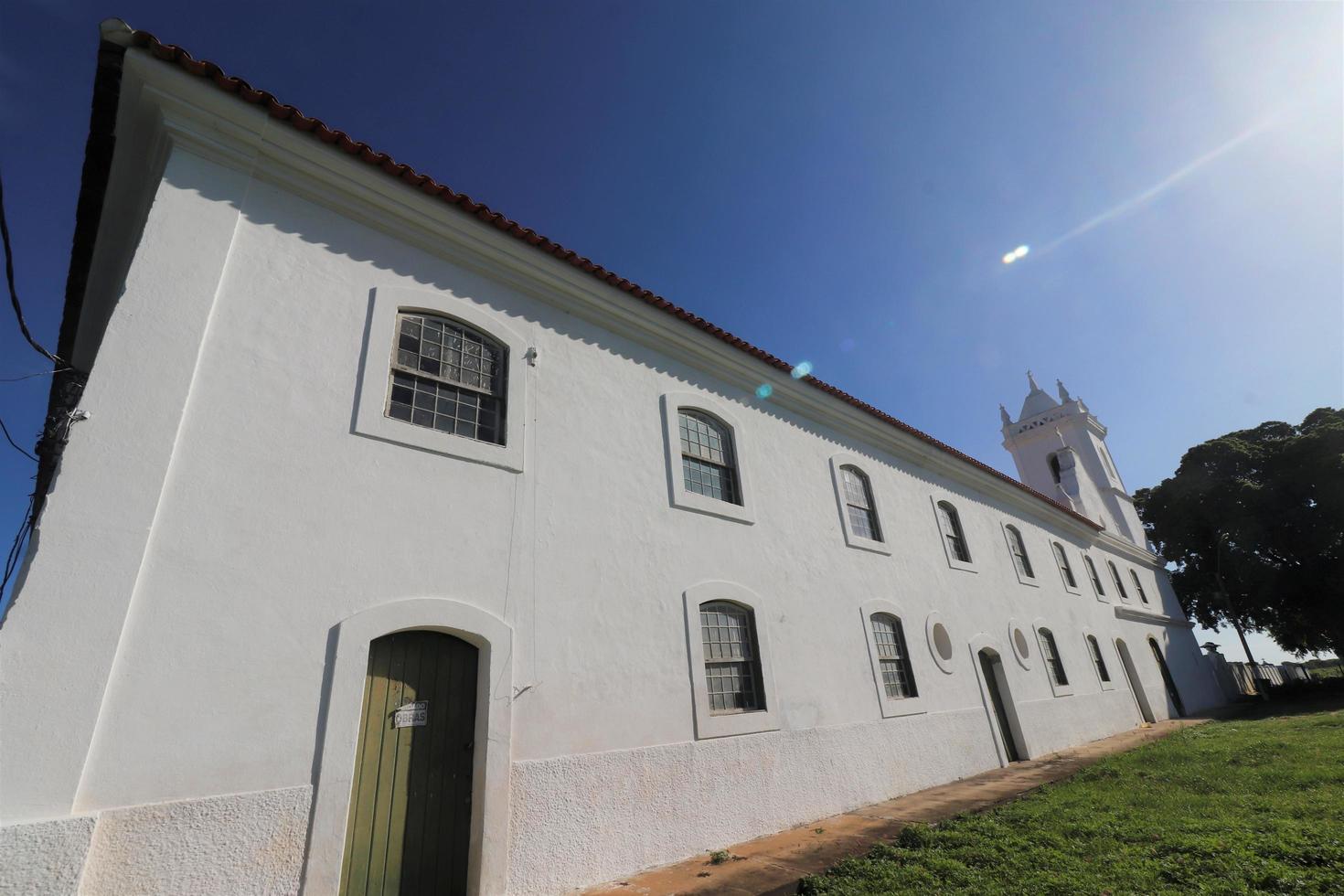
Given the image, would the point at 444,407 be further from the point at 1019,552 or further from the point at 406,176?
the point at 1019,552

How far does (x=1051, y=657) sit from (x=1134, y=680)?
7684 millimetres

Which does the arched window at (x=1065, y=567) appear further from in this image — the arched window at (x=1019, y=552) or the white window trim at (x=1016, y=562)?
the arched window at (x=1019, y=552)

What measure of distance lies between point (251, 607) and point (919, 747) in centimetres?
950

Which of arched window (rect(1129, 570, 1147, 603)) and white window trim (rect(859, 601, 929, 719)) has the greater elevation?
arched window (rect(1129, 570, 1147, 603))

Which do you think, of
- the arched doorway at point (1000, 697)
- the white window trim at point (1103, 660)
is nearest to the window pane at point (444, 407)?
the arched doorway at point (1000, 697)

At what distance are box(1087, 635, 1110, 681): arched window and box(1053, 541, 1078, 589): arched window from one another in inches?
64.7

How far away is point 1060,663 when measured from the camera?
15219 millimetres

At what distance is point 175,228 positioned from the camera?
15.9 feet

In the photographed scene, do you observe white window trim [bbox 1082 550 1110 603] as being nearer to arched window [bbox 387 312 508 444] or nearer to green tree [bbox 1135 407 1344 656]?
green tree [bbox 1135 407 1344 656]

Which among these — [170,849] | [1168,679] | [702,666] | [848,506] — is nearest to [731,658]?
[702,666]

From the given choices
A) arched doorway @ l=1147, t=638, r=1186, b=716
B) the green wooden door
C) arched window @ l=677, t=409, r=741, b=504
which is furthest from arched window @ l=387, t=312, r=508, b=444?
arched doorway @ l=1147, t=638, r=1186, b=716

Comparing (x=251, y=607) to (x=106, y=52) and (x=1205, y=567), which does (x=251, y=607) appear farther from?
(x=1205, y=567)

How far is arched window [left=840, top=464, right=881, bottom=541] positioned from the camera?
10.7 meters

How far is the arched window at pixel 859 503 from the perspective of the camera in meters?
10.7
